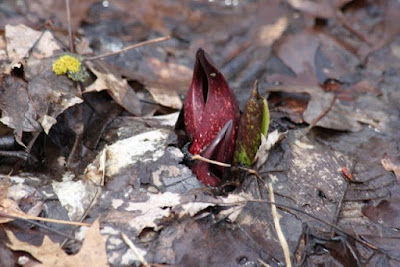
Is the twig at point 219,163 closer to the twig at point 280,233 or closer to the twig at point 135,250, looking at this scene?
the twig at point 280,233

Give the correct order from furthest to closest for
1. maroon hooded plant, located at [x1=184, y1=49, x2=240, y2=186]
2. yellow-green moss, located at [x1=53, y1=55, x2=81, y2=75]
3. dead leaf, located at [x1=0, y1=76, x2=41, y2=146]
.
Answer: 1. yellow-green moss, located at [x1=53, y1=55, x2=81, y2=75]
2. dead leaf, located at [x1=0, y1=76, x2=41, y2=146]
3. maroon hooded plant, located at [x1=184, y1=49, x2=240, y2=186]

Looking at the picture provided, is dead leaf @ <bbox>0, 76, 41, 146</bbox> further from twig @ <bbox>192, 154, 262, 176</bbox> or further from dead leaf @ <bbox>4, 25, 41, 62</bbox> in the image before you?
twig @ <bbox>192, 154, 262, 176</bbox>

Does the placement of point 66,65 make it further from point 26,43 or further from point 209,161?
point 209,161

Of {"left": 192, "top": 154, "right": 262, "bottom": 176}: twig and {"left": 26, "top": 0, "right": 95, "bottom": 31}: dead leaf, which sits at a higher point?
{"left": 26, "top": 0, "right": 95, "bottom": 31}: dead leaf

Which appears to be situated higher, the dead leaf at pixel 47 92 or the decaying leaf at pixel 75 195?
the dead leaf at pixel 47 92

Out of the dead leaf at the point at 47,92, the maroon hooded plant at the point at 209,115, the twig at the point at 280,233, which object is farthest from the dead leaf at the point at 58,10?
the twig at the point at 280,233

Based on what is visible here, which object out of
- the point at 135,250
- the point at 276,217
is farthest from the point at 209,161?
the point at 135,250

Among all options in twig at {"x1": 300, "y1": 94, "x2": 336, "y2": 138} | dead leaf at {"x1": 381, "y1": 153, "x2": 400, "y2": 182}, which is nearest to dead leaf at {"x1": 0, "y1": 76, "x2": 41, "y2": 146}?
twig at {"x1": 300, "y1": 94, "x2": 336, "y2": 138}
